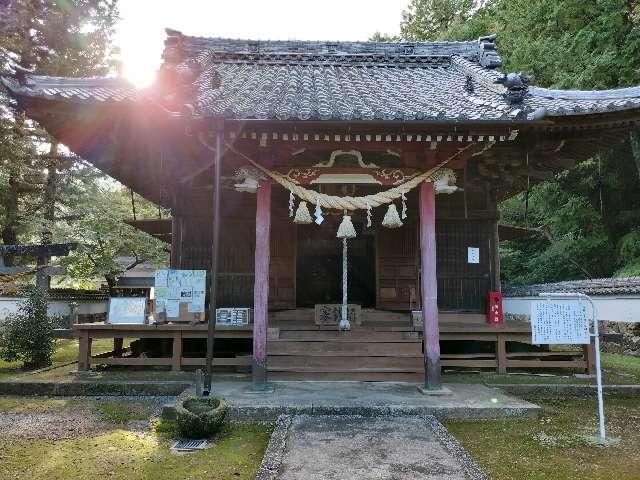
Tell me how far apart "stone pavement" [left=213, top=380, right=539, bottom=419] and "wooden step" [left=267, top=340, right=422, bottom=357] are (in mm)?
903

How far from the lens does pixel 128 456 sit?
4.97m

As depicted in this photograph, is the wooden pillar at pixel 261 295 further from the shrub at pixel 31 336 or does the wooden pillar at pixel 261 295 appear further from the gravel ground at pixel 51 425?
the shrub at pixel 31 336

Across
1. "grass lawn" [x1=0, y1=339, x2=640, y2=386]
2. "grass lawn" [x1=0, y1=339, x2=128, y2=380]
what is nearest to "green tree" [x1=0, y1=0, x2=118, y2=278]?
"grass lawn" [x1=0, y1=339, x2=128, y2=380]

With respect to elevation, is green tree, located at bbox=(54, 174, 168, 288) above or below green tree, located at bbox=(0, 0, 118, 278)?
below

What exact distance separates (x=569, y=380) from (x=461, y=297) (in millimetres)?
2638

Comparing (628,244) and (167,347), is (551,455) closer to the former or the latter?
(167,347)

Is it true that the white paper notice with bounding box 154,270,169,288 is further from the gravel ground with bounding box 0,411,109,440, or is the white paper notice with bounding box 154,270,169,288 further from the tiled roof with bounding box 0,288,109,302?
the tiled roof with bounding box 0,288,109,302

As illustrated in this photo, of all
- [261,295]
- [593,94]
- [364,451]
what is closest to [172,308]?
[261,295]

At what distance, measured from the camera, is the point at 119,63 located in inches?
811

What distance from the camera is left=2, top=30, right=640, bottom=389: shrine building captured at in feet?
22.9

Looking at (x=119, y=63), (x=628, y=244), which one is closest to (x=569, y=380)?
(x=628, y=244)

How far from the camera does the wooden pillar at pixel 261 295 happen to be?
283 inches

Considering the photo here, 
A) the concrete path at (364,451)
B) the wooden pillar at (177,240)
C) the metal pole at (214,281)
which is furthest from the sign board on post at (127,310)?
the concrete path at (364,451)

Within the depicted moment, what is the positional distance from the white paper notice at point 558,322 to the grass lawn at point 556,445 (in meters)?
1.15
